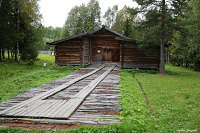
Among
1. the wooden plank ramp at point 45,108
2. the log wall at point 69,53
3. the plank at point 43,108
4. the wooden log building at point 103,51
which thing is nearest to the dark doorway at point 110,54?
the wooden log building at point 103,51

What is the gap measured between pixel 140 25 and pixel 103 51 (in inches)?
335

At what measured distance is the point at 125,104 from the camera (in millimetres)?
6266

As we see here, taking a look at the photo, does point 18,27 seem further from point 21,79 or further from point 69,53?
point 21,79

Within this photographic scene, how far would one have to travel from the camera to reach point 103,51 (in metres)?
24.6

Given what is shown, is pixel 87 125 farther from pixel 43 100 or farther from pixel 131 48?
pixel 131 48

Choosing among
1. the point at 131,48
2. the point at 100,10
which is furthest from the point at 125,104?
the point at 100,10

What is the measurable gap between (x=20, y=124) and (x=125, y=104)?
351 cm

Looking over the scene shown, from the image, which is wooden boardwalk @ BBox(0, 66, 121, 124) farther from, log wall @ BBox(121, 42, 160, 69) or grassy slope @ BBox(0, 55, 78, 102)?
log wall @ BBox(121, 42, 160, 69)

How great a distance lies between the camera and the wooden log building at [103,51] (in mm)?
20438

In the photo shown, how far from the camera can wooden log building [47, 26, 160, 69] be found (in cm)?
2044

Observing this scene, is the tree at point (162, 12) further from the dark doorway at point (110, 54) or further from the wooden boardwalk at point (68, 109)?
the wooden boardwalk at point (68, 109)

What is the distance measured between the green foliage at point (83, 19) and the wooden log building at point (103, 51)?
2068 cm

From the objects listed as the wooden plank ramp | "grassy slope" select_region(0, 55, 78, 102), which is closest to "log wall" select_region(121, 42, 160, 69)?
"grassy slope" select_region(0, 55, 78, 102)

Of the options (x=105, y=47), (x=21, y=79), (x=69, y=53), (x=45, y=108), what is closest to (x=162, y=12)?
(x=105, y=47)
